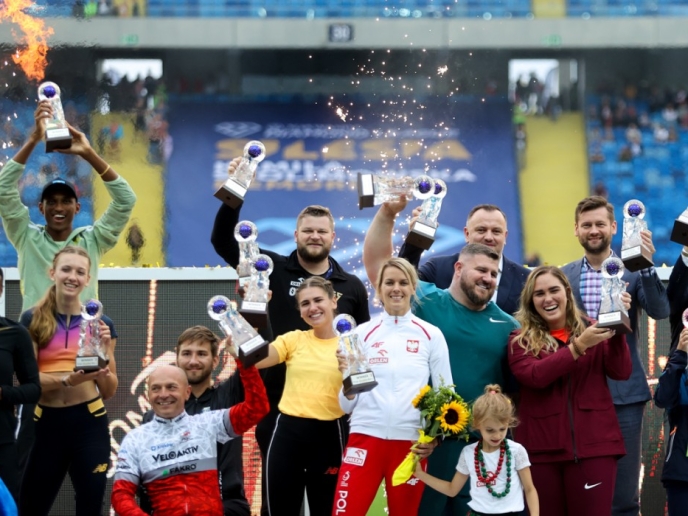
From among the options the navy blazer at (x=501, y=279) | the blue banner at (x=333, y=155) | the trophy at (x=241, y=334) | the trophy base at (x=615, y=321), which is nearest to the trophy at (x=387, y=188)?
the navy blazer at (x=501, y=279)

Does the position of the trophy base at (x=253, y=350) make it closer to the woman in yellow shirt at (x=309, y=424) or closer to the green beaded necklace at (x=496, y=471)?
the woman in yellow shirt at (x=309, y=424)

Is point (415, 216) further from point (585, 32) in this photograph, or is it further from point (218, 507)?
point (585, 32)

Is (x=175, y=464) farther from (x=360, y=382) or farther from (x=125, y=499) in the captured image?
(x=360, y=382)

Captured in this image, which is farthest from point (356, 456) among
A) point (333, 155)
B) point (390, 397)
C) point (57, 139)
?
point (333, 155)

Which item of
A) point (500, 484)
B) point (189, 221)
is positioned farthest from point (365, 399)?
point (189, 221)

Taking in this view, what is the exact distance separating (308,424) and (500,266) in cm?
110

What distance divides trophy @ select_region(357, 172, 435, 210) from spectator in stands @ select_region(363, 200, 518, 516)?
41 millimetres

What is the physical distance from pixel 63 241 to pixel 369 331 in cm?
150

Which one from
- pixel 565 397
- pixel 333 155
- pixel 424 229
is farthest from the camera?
pixel 333 155

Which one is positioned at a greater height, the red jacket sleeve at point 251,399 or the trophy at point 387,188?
the trophy at point 387,188

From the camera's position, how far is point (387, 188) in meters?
4.32

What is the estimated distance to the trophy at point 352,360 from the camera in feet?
12.4

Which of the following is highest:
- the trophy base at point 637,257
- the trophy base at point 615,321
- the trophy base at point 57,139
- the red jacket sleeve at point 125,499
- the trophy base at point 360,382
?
the trophy base at point 57,139

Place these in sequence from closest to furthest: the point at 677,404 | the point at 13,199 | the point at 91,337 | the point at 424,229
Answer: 1. the point at 424,229
2. the point at 91,337
3. the point at 677,404
4. the point at 13,199
